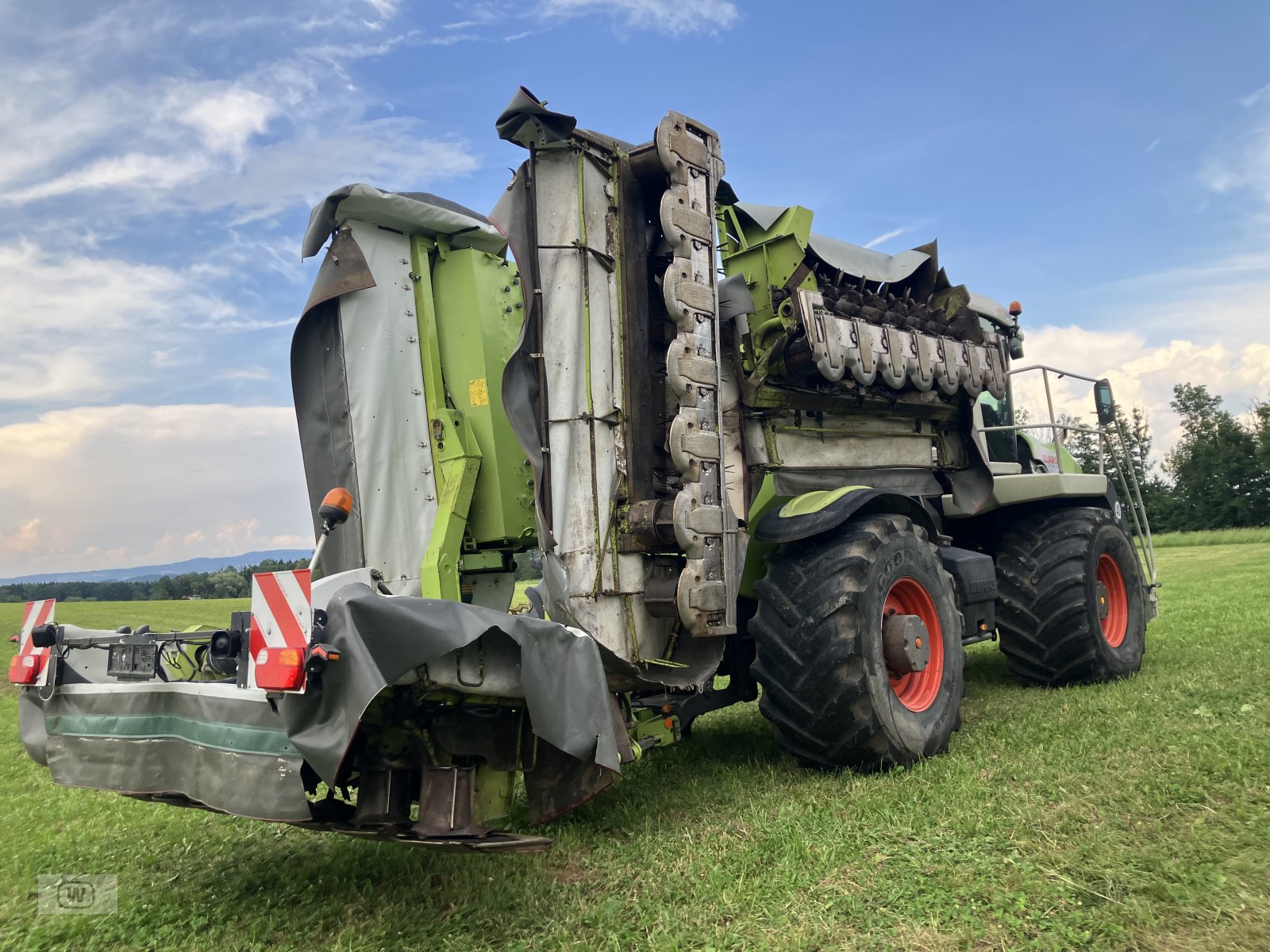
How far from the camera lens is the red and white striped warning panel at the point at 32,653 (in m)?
3.91

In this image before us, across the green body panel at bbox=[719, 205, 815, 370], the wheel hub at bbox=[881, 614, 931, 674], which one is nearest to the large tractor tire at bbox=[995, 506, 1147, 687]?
the wheel hub at bbox=[881, 614, 931, 674]

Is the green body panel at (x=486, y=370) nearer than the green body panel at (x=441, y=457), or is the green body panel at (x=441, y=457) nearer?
the green body panel at (x=441, y=457)

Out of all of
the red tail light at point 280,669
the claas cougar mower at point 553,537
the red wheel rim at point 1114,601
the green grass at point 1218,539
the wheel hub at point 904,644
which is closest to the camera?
the red tail light at point 280,669

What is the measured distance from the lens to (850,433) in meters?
5.89

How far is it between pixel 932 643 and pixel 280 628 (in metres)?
3.71

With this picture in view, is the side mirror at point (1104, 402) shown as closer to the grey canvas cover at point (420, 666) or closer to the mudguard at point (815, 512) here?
the mudguard at point (815, 512)

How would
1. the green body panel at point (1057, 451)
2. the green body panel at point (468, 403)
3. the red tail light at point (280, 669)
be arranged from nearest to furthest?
the red tail light at point (280, 669)
the green body panel at point (468, 403)
the green body panel at point (1057, 451)

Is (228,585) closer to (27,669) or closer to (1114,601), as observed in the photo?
(27,669)

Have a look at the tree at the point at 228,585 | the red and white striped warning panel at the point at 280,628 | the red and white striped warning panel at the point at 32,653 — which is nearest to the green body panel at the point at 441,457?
the tree at the point at 228,585

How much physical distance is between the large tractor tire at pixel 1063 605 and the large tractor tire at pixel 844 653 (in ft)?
6.89

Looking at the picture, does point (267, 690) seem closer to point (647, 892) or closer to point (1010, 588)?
point (647, 892)

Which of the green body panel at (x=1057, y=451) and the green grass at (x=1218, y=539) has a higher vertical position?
the green body panel at (x=1057, y=451)

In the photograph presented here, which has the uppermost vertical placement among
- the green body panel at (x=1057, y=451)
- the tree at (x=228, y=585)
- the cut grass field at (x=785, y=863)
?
the green body panel at (x=1057, y=451)

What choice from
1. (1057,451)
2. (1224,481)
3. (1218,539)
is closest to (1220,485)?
(1224,481)
